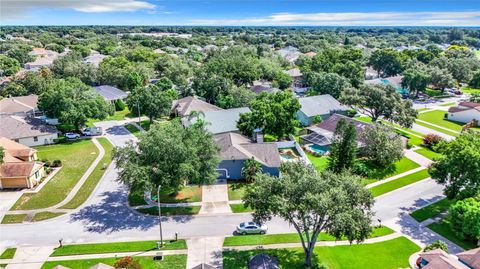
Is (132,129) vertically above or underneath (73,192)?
above

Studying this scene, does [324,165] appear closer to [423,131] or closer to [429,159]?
[429,159]

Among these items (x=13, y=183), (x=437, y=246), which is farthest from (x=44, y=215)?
(x=437, y=246)

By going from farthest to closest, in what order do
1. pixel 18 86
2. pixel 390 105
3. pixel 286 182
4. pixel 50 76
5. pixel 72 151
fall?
pixel 50 76 → pixel 18 86 → pixel 390 105 → pixel 72 151 → pixel 286 182

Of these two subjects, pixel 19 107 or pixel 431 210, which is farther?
pixel 19 107

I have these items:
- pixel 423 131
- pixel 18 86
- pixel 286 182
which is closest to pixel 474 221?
pixel 286 182

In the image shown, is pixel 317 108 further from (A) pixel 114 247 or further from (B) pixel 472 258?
(A) pixel 114 247
